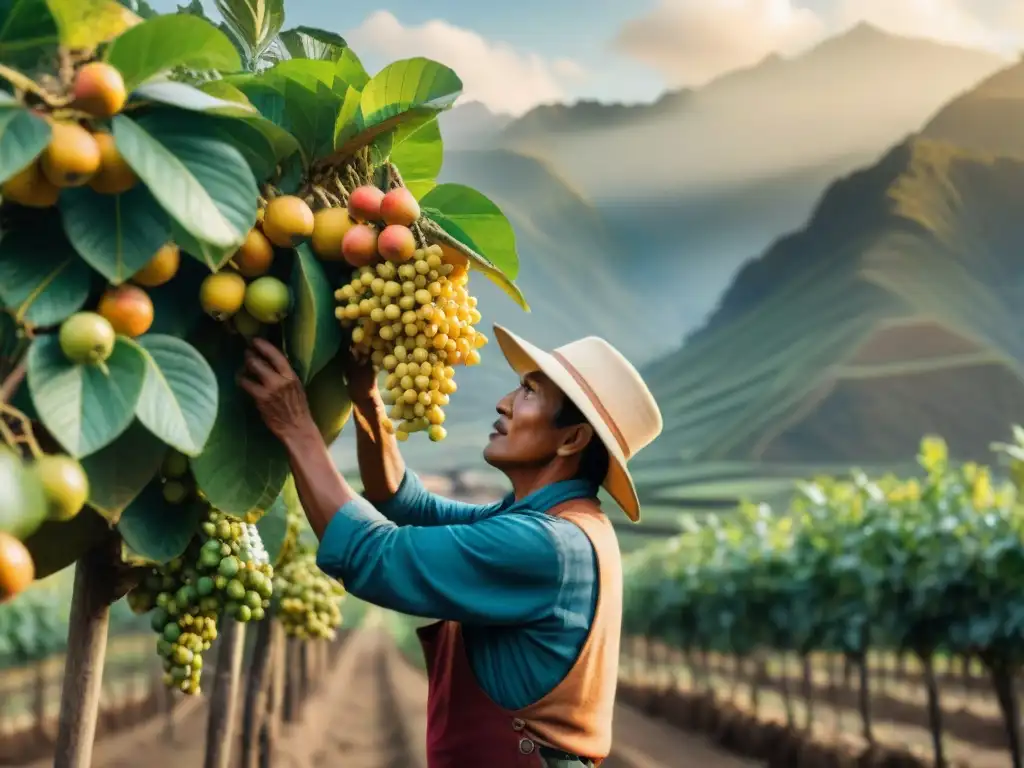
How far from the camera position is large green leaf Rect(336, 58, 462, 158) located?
1311mm

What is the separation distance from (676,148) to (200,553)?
3789cm

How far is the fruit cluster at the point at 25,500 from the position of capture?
884mm

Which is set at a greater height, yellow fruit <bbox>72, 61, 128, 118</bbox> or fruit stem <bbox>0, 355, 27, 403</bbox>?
yellow fruit <bbox>72, 61, 128, 118</bbox>

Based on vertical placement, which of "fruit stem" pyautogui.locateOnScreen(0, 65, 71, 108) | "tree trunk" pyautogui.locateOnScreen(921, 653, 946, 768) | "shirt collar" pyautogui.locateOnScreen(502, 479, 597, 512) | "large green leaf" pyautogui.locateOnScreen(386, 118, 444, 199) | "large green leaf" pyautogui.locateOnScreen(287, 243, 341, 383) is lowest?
"tree trunk" pyautogui.locateOnScreen(921, 653, 946, 768)

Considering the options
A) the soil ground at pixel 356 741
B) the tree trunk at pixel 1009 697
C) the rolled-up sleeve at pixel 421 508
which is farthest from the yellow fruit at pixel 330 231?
the soil ground at pixel 356 741

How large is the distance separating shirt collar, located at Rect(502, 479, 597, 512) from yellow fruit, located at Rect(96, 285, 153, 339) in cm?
81

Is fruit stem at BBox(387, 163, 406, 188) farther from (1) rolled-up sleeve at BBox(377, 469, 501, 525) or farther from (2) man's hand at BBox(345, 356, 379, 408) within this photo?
(1) rolled-up sleeve at BBox(377, 469, 501, 525)

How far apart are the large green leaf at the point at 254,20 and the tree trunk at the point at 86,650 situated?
0.84 metres

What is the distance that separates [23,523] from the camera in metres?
0.92

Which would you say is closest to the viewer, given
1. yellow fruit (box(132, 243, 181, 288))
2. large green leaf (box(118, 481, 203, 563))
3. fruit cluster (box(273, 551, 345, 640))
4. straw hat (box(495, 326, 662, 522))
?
yellow fruit (box(132, 243, 181, 288))

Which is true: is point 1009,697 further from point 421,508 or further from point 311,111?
point 311,111

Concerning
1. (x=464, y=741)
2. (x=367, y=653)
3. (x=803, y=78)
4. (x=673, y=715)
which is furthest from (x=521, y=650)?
(x=803, y=78)

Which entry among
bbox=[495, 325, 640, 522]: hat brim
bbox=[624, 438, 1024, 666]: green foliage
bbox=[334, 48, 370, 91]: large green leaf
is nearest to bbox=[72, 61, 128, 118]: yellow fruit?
bbox=[334, 48, 370, 91]: large green leaf

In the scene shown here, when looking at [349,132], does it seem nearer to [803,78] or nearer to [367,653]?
[367,653]
